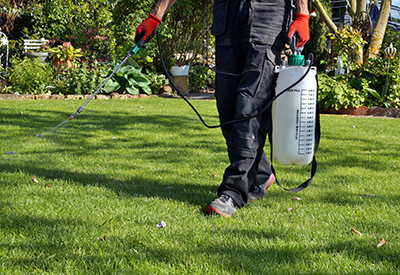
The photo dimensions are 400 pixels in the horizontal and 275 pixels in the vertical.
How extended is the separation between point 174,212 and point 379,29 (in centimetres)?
834

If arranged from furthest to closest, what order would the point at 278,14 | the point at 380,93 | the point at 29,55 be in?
the point at 29,55
the point at 380,93
the point at 278,14

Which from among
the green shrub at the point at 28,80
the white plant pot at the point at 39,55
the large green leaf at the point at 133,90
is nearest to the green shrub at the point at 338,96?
the large green leaf at the point at 133,90

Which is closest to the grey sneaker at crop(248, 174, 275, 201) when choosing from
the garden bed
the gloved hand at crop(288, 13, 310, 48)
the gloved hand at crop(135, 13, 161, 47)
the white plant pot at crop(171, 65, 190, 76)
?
the gloved hand at crop(288, 13, 310, 48)

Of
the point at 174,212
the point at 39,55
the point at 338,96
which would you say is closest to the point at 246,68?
the point at 174,212

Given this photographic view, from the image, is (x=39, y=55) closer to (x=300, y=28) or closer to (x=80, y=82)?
(x=80, y=82)

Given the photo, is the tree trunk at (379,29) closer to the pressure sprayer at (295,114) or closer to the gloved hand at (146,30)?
the pressure sprayer at (295,114)

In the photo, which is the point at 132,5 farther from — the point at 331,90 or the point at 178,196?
the point at 178,196

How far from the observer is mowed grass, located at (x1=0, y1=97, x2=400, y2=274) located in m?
1.61

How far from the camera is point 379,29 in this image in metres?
8.73

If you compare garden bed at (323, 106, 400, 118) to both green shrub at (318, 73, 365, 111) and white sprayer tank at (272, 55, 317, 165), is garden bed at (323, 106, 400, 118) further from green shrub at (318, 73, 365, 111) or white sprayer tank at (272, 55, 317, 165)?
white sprayer tank at (272, 55, 317, 165)

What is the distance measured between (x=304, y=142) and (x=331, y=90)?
5.71 m

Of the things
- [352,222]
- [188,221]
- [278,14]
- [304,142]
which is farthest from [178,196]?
[278,14]

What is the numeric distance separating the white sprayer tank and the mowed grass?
0.36 m

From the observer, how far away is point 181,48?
11.3 m
